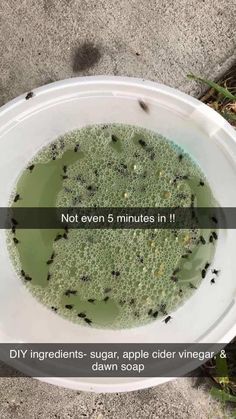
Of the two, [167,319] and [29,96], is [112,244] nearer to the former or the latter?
[167,319]

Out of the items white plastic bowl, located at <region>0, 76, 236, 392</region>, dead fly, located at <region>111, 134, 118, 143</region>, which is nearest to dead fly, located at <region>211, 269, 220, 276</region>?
white plastic bowl, located at <region>0, 76, 236, 392</region>

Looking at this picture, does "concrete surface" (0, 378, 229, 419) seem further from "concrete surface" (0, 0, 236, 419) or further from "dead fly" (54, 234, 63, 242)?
"dead fly" (54, 234, 63, 242)

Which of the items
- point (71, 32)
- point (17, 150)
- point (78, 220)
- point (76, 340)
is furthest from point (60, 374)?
point (71, 32)

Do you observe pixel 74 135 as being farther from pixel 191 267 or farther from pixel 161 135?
pixel 191 267

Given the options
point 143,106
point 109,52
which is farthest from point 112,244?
point 109,52

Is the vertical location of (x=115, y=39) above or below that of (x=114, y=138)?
above
